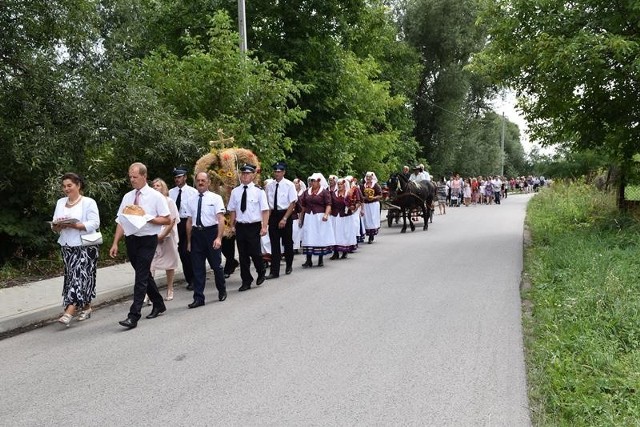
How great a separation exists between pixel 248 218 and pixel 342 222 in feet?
13.4

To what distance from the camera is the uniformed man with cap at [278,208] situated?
10977 mm

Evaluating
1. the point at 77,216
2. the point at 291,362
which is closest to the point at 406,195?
the point at 77,216

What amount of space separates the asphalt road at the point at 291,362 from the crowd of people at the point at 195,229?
45 centimetres

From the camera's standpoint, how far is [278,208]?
36.7ft

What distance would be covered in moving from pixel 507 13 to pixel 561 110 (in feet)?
8.79

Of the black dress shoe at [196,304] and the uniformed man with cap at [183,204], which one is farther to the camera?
the uniformed man with cap at [183,204]

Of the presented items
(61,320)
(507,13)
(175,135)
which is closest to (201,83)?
(175,135)

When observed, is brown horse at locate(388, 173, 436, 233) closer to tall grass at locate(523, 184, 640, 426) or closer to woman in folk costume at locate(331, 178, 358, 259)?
woman in folk costume at locate(331, 178, 358, 259)

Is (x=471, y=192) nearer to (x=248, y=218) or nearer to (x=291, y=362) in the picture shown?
(x=248, y=218)

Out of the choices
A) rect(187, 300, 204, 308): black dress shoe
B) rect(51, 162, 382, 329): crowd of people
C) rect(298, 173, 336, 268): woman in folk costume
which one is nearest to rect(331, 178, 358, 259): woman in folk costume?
rect(51, 162, 382, 329): crowd of people

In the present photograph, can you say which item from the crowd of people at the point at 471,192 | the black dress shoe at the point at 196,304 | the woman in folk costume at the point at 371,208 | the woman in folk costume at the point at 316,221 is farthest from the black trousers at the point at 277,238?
the crowd of people at the point at 471,192

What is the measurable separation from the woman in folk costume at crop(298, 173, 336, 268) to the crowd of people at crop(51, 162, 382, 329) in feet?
0.07

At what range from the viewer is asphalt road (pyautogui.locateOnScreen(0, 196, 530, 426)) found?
4.48 metres

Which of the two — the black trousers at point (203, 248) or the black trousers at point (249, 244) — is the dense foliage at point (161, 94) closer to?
the black trousers at point (249, 244)
